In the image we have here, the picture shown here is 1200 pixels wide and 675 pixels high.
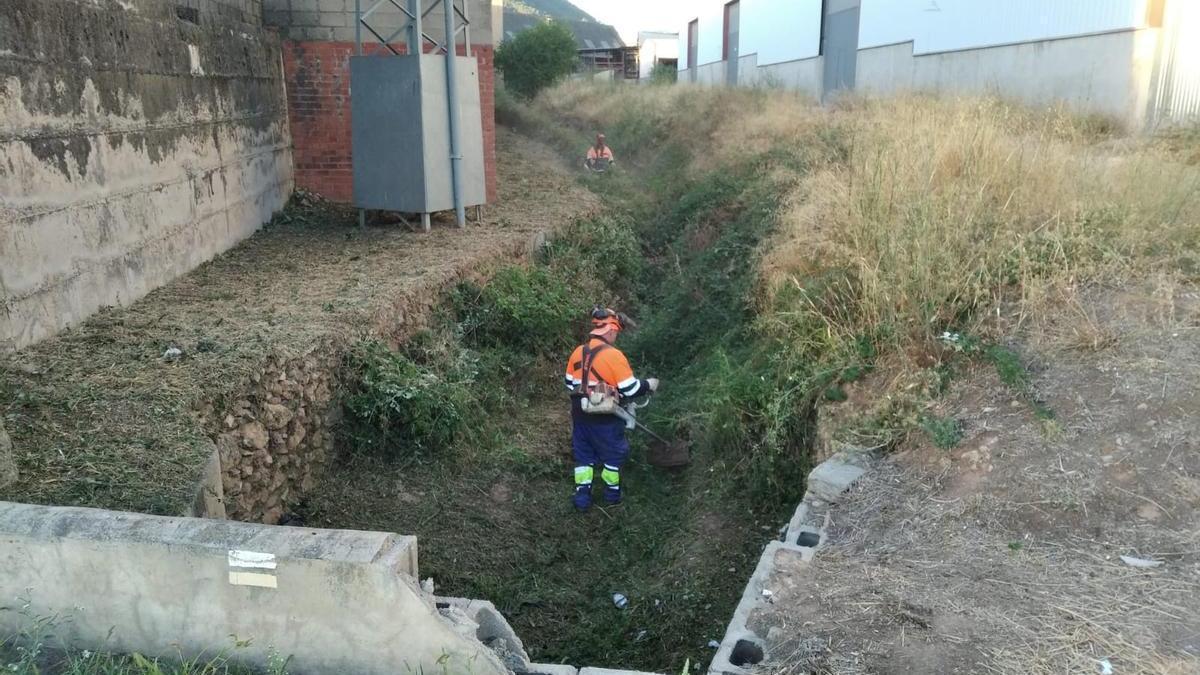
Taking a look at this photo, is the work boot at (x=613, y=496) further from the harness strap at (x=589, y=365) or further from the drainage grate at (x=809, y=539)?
the drainage grate at (x=809, y=539)

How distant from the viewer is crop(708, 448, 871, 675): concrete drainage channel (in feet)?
10.1

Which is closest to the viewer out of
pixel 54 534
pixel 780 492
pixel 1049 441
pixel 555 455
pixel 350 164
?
pixel 54 534

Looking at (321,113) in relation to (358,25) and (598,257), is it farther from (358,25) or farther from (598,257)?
(598,257)

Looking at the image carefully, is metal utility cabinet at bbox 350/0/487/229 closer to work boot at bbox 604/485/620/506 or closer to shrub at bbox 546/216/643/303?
shrub at bbox 546/216/643/303

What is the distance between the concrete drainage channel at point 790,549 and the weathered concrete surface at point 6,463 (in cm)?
305

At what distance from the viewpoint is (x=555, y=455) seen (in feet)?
21.6

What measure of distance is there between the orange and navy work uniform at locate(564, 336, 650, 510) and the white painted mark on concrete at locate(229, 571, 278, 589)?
3.24 metres

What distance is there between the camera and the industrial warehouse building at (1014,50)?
9.98m

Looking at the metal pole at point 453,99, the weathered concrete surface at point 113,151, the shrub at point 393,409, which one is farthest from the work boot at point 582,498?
the metal pole at point 453,99

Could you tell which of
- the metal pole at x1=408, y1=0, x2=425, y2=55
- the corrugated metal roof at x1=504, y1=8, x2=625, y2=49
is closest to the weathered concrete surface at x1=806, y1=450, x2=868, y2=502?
the metal pole at x1=408, y1=0, x2=425, y2=55

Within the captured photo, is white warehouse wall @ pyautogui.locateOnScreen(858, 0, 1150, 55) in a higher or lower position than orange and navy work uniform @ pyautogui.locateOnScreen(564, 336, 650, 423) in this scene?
higher

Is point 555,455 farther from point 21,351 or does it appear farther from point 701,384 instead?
point 21,351

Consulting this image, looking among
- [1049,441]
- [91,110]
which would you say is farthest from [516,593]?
[91,110]

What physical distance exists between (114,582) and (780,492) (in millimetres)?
3755
